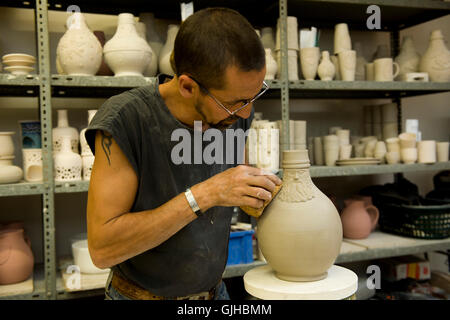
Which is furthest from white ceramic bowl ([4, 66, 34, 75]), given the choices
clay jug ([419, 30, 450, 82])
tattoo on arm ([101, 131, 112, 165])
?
clay jug ([419, 30, 450, 82])

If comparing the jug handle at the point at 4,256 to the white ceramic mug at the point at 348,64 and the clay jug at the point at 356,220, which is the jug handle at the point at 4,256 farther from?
the white ceramic mug at the point at 348,64

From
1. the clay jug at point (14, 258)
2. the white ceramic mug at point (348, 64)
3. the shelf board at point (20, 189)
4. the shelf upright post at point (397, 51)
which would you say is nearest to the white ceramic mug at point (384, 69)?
the white ceramic mug at point (348, 64)

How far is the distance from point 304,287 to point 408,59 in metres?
2.04

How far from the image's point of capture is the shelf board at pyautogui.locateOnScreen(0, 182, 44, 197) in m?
1.76

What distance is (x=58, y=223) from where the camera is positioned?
232 cm

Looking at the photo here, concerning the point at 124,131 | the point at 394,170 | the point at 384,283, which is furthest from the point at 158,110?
the point at 384,283

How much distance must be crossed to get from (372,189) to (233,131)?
1702 millimetres

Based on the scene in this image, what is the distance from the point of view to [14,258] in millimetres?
1836

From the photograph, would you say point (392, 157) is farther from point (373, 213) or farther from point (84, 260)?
point (84, 260)

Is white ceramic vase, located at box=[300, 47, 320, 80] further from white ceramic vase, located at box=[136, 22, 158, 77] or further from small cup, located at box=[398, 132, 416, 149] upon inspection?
white ceramic vase, located at box=[136, 22, 158, 77]

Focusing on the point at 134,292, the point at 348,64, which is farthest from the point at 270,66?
the point at 134,292

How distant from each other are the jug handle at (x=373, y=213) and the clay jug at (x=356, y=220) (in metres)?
0.04

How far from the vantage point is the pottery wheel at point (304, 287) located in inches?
37.7
